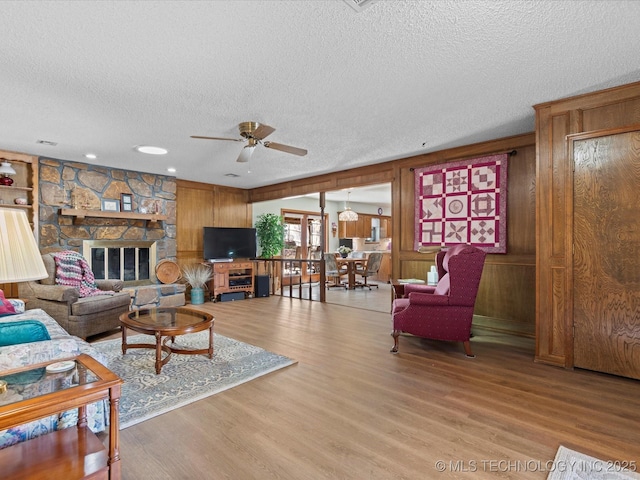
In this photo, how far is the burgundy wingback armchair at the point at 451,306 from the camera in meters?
3.17

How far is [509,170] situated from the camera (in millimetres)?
4023

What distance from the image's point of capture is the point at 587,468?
1.63 m

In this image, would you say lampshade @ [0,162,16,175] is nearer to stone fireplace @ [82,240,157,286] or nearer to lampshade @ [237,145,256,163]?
stone fireplace @ [82,240,157,286]

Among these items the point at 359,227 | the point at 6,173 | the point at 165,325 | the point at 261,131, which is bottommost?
the point at 165,325

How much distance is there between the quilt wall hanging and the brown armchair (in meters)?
4.19

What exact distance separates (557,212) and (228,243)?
18.5 ft

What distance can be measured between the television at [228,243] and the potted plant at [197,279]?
315 millimetres

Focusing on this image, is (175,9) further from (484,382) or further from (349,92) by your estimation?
(484,382)

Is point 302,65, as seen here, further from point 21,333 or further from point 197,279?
point 197,279

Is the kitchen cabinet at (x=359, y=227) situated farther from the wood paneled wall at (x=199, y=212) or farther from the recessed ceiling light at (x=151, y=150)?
the recessed ceiling light at (x=151, y=150)

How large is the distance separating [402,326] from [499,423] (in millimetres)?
1410

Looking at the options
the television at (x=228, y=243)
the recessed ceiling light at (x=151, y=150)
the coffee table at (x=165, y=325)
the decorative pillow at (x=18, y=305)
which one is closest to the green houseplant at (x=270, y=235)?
the television at (x=228, y=243)

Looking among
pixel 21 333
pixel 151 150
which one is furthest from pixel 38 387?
pixel 151 150

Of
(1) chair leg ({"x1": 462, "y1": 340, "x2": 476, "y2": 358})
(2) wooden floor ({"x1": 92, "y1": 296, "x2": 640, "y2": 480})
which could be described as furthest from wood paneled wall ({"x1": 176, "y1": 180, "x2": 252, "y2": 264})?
(1) chair leg ({"x1": 462, "y1": 340, "x2": 476, "y2": 358})
